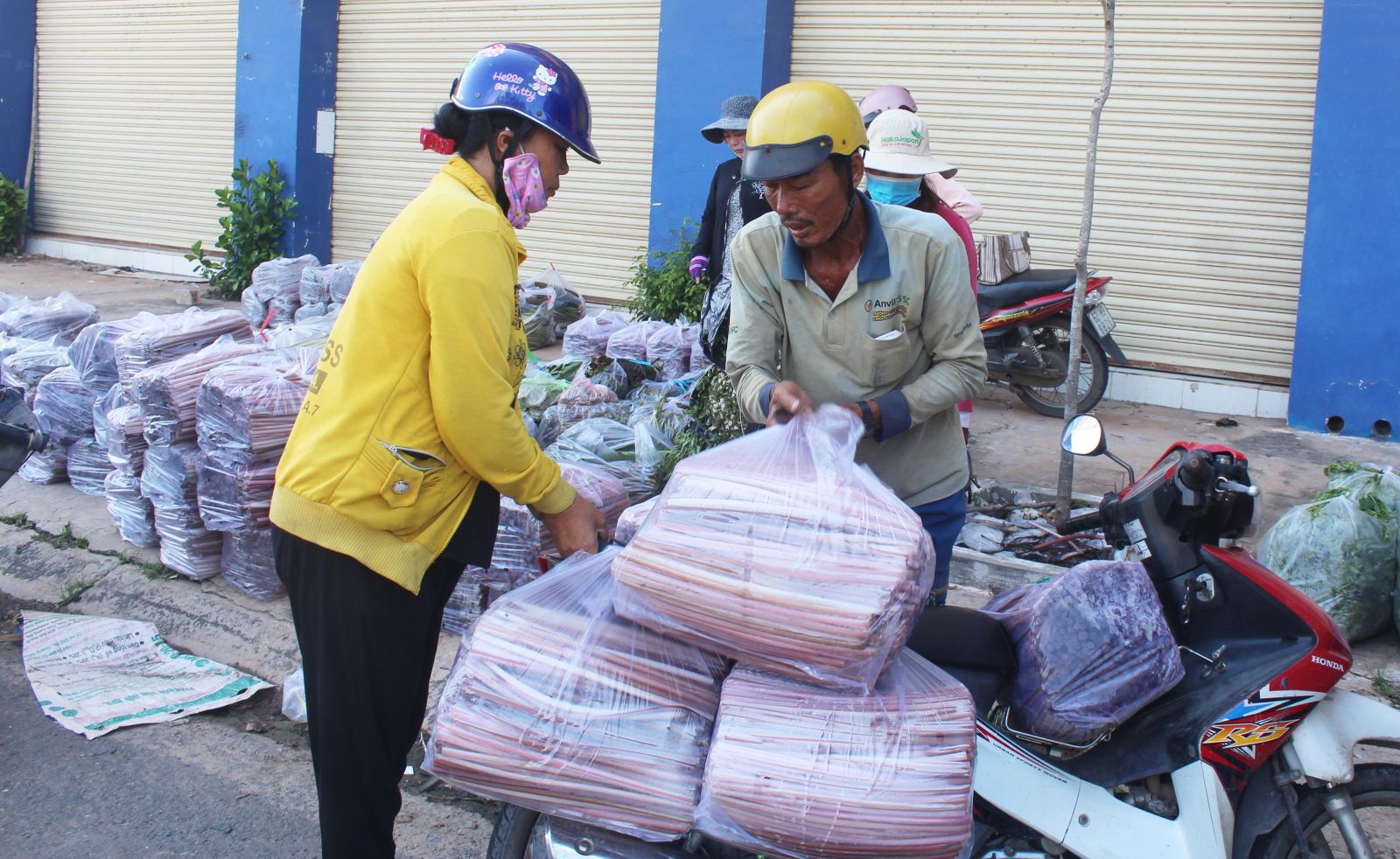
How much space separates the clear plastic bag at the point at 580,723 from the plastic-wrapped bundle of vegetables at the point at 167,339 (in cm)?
369

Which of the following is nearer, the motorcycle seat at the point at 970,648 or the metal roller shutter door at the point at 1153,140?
the motorcycle seat at the point at 970,648

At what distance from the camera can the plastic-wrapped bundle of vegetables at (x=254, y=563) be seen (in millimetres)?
4730

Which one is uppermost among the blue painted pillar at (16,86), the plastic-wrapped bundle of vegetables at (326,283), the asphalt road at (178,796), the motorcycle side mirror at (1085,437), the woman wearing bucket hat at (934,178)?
the blue painted pillar at (16,86)

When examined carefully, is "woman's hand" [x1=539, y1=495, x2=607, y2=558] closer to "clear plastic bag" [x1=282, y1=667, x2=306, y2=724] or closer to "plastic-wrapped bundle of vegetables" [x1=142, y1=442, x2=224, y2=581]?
"clear plastic bag" [x1=282, y1=667, x2=306, y2=724]

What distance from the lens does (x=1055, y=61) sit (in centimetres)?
773

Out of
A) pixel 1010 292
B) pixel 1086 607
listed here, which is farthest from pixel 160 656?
pixel 1010 292

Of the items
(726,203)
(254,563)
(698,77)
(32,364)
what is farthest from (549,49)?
(254,563)

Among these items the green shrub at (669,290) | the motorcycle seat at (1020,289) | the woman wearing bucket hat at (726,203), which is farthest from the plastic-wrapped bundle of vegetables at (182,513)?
the motorcycle seat at (1020,289)

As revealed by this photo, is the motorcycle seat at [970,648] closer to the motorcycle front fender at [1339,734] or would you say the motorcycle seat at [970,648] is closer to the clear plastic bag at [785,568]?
the clear plastic bag at [785,568]

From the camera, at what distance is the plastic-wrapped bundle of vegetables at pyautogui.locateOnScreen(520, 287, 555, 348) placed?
883cm

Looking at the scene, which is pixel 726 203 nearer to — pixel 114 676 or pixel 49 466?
pixel 114 676

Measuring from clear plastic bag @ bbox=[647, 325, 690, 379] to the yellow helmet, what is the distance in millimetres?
4213

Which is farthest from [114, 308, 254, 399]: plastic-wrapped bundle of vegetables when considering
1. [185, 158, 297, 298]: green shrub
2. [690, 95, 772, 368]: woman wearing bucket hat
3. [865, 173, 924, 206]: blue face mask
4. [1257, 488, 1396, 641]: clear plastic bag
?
[185, 158, 297, 298]: green shrub

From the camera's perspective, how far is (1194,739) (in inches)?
95.0
